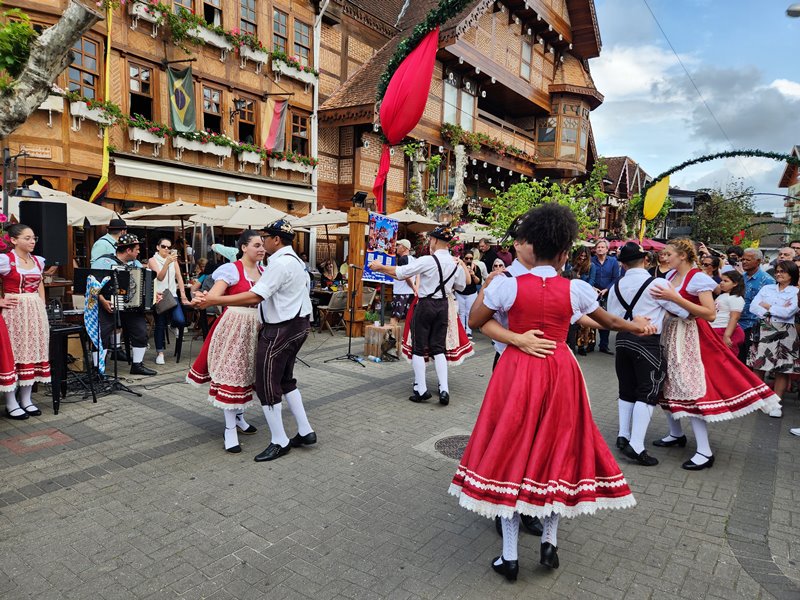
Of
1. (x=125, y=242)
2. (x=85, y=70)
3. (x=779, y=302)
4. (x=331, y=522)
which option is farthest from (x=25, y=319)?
(x=85, y=70)

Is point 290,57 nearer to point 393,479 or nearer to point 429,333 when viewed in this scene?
point 429,333

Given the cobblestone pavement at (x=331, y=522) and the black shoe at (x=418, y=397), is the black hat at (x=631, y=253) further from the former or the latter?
the black shoe at (x=418, y=397)

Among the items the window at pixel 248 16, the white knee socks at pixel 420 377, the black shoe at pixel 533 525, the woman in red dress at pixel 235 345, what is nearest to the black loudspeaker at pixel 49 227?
the woman in red dress at pixel 235 345

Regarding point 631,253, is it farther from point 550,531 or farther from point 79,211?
point 79,211

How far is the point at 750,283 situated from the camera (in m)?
7.61

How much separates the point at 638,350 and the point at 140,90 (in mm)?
13279

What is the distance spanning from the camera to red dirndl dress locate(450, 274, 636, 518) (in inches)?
110

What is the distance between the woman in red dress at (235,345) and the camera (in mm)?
4531

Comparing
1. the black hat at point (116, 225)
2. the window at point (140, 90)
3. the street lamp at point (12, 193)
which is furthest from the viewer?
the window at point (140, 90)

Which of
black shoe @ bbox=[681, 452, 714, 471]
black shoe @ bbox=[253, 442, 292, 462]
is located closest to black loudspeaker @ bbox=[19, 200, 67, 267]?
black shoe @ bbox=[253, 442, 292, 462]

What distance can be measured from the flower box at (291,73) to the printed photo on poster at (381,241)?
885 cm

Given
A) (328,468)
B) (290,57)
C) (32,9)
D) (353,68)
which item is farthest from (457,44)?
(328,468)

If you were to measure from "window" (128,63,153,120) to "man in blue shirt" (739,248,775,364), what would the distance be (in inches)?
521

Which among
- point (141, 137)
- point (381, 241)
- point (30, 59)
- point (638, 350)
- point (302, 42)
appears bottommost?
point (638, 350)
